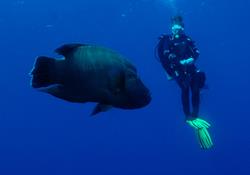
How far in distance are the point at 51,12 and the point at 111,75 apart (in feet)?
131

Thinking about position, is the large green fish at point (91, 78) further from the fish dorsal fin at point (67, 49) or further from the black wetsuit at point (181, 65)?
the black wetsuit at point (181, 65)

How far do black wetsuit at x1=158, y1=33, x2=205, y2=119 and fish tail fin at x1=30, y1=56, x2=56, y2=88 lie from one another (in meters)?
6.92

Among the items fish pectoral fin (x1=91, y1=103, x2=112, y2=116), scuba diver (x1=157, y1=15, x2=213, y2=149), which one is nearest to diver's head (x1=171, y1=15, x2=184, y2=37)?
scuba diver (x1=157, y1=15, x2=213, y2=149)

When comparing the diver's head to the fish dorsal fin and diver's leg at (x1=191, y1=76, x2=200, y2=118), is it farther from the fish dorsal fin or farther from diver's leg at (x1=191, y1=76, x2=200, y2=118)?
the fish dorsal fin

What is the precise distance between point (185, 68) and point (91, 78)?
7.00 metres

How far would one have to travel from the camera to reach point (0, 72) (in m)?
52.4

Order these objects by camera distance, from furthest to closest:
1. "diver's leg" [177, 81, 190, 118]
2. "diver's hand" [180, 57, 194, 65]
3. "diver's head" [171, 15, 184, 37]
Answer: "diver's head" [171, 15, 184, 37] → "diver's leg" [177, 81, 190, 118] → "diver's hand" [180, 57, 194, 65]

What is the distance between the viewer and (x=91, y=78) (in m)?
1.65


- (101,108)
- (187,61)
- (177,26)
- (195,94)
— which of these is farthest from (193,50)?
(101,108)

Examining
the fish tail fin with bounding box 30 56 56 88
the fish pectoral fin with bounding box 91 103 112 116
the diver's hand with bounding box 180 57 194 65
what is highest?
the diver's hand with bounding box 180 57 194 65

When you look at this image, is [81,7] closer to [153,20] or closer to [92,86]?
[153,20]

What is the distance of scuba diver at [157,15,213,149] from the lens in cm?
859

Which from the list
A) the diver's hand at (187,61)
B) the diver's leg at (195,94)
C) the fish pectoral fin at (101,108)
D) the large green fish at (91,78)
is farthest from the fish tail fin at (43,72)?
the diver's leg at (195,94)

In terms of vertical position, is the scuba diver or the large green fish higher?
the scuba diver
